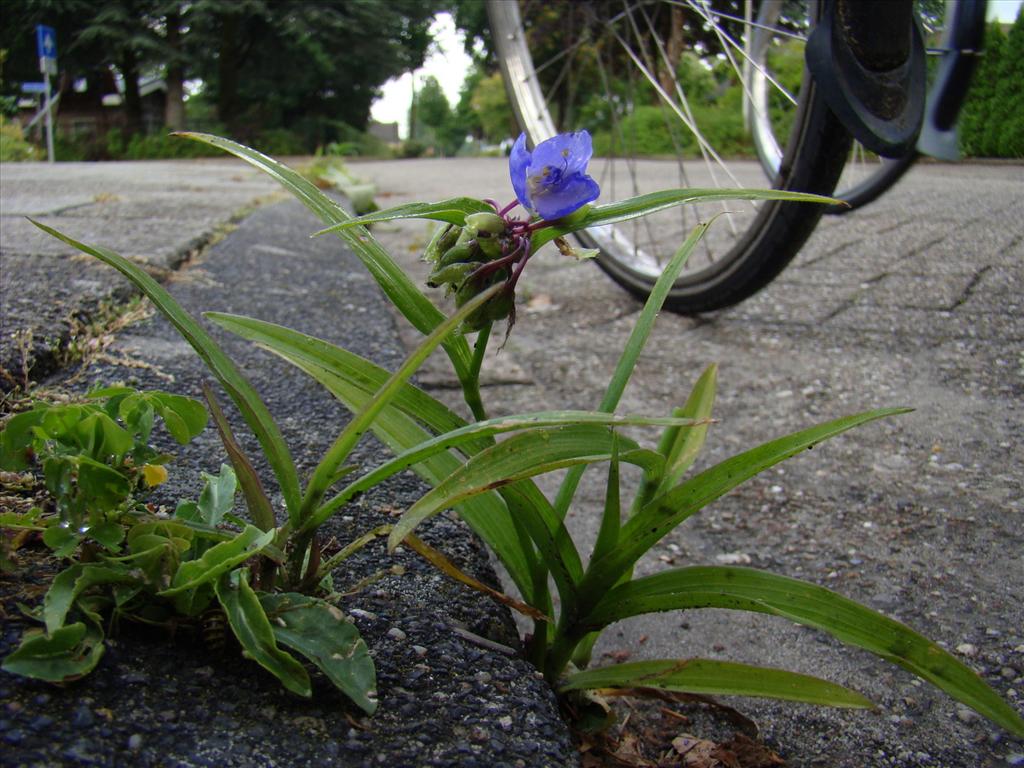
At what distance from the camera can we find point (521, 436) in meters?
0.67

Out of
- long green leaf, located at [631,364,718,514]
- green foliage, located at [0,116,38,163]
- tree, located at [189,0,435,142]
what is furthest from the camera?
tree, located at [189,0,435,142]

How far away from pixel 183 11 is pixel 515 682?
63.2 ft

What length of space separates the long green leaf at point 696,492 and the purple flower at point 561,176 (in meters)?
0.25

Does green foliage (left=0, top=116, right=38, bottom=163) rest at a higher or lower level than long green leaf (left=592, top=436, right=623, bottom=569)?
higher

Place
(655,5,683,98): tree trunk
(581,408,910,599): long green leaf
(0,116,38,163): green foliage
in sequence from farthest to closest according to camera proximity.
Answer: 1. (0,116,38,163): green foliage
2. (655,5,683,98): tree trunk
3. (581,408,910,599): long green leaf

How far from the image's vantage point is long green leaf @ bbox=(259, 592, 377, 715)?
622 mm

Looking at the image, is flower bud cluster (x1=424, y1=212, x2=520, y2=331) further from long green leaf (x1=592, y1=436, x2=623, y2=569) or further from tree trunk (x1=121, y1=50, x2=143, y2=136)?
tree trunk (x1=121, y1=50, x2=143, y2=136)

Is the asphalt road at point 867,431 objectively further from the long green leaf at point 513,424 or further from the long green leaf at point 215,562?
the long green leaf at point 215,562

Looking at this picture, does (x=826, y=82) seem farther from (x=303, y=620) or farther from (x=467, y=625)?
(x=303, y=620)

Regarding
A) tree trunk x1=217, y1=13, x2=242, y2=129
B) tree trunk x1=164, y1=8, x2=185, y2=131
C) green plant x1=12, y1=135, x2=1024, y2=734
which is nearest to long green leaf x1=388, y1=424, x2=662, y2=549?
green plant x1=12, y1=135, x2=1024, y2=734

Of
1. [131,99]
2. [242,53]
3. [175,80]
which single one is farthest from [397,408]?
[131,99]

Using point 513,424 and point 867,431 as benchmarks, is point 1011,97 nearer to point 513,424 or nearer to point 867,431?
point 867,431

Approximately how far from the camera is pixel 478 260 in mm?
653

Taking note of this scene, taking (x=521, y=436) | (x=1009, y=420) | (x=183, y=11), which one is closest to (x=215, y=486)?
(x=521, y=436)
